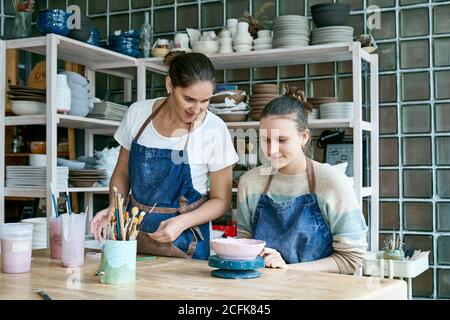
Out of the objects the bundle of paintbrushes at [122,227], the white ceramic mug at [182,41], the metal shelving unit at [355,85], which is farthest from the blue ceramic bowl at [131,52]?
the bundle of paintbrushes at [122,227]

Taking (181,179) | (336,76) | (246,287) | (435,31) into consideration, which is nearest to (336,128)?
(336,76)

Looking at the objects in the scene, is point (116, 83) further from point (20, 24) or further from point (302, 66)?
point (302, 66)

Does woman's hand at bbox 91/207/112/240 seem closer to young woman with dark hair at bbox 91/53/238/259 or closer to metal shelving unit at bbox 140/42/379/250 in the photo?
young woman with dark hair at bbox 91/53/238/259

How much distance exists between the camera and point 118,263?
1556mm

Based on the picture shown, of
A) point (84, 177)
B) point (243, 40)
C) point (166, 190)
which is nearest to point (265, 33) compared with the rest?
point (243, 40)

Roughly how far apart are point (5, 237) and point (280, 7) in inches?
110

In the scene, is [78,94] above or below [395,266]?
above

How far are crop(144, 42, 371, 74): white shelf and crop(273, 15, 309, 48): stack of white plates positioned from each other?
2.0 inches

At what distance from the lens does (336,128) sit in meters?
3.77

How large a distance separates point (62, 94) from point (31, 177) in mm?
520

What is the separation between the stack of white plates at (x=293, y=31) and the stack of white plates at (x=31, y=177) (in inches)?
60.1

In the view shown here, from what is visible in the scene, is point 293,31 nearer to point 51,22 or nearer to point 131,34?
point 131,34

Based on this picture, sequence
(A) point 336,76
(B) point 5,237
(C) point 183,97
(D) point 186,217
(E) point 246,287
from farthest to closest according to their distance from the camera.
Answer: (A) point 336,76, (C) point 183,97, (D) point 186,217, (B) point 5,237, (E) point 246,287

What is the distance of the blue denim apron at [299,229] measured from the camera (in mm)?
2031
